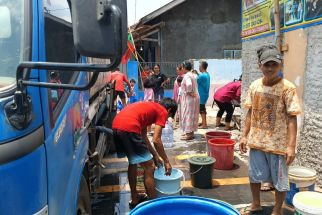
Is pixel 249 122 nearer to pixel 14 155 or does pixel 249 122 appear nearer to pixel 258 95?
pixel 258 95

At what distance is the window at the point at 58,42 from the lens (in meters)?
1.86

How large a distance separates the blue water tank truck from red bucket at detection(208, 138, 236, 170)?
12.4 feet

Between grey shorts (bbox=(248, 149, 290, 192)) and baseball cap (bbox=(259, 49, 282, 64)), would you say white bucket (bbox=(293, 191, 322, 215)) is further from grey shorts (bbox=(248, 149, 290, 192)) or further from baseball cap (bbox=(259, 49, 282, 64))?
baseball cap (bbox=(259, 49, 282, 64))

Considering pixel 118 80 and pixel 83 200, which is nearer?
pixel 83 200

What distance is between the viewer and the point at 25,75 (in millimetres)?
1493

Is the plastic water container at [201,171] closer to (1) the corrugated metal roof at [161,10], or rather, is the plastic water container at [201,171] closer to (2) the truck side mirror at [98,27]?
(2) the truck side mirror at [98,27]

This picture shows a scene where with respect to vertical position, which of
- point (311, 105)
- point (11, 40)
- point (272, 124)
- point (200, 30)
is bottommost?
point (272, 124)

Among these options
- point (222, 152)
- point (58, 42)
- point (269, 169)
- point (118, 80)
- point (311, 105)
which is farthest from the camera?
point (118, 80)

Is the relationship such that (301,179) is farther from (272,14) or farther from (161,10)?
(161,10)

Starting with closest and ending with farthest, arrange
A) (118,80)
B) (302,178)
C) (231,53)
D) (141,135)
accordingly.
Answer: (302,178), (141,135), (118,80), (231,53)

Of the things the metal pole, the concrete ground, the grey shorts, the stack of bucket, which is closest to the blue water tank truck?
the grey shorts

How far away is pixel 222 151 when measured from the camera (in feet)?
18.4

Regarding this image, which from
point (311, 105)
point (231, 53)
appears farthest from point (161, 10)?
point (311, 105)

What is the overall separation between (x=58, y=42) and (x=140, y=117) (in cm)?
201
